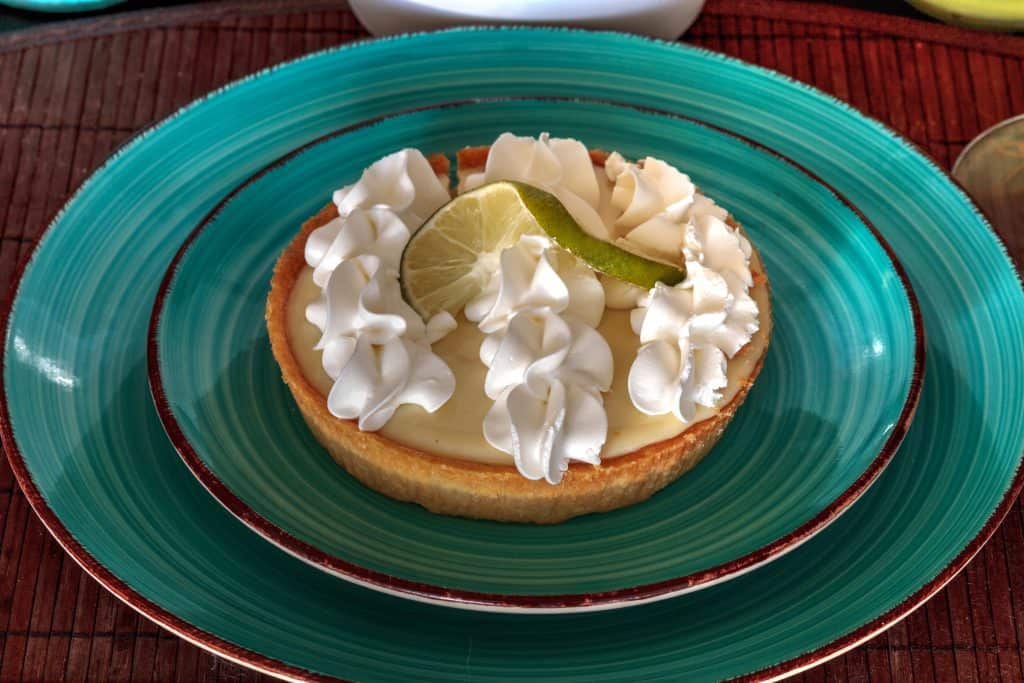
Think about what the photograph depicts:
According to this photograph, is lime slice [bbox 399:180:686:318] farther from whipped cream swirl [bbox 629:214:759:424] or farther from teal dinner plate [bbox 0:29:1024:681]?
teal dinner plate [bbox 0:29:1024:681]

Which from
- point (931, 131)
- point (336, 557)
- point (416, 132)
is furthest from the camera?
point (931, 131)

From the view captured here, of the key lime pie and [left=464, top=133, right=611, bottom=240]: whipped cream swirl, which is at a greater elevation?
[left=464, top=133, right=611, bottom=240]: whipped cream swirl

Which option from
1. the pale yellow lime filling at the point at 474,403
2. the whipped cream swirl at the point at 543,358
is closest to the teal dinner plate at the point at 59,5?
the pale yellow lime filling at the point at 474,403

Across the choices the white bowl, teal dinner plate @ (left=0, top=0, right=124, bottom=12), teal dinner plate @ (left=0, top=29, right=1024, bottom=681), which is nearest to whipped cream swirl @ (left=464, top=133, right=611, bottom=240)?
teal dinner plate @ (left=0, top=29, right=1024, bottom=681)

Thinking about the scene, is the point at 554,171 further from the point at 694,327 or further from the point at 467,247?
the point at 694,327

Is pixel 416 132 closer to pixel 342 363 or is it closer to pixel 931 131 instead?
pixel 342 363

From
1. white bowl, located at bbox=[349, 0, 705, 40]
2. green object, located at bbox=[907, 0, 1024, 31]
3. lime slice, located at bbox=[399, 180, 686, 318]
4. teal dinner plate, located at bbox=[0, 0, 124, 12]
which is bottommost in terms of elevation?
lime slice, located at bbox=[399, 180, 686, 318]

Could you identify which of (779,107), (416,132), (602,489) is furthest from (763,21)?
(602,489)
